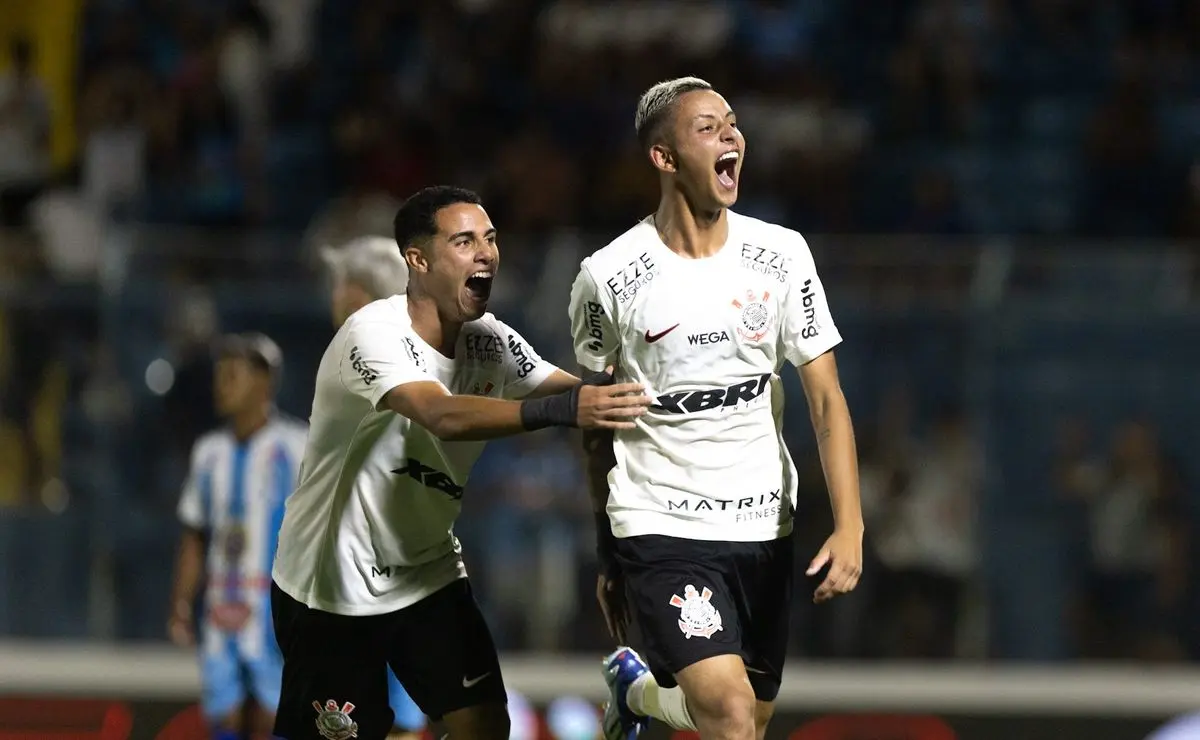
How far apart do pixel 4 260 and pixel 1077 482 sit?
6.09 metres

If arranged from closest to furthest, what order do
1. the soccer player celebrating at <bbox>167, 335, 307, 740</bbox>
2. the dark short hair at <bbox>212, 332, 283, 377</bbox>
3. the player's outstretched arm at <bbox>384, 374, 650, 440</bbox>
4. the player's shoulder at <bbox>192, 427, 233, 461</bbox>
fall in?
the player's outstretched arm at <bbox>384, 374, 650, 440</bbox> < the soccer player celebrating at <bbox>167, 335, 307, 740</bbox> < the dark short hair at <bbox>212, 332, 283, 377</bbox> < the player's shoulder at <bbox>192, 427, 233, 461</bbox>

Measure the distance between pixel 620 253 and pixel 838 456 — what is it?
81 centimetres

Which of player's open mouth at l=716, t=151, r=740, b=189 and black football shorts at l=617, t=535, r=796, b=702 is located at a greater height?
player's open mouth at l=716, t=151, r=740, b=189

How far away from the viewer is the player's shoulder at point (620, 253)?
516cm

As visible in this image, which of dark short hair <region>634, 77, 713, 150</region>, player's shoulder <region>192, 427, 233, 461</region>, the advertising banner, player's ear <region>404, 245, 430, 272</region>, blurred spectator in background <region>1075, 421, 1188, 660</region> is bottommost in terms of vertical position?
the advertising banner

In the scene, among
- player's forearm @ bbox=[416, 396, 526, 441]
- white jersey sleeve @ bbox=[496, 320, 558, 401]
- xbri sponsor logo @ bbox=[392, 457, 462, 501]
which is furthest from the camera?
white jersey sleeve @ bbox=[496, 320, 558, 401]

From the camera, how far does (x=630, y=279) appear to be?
5.12 meters

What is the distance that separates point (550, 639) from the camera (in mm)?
9352

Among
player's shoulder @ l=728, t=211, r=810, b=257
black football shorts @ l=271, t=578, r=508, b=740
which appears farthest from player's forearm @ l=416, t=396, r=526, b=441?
player's shoulder @ l=728, t=211, r=810, b=257

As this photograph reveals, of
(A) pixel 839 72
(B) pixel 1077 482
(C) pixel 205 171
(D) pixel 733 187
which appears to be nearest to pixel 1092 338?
(B) pixel 1077 482

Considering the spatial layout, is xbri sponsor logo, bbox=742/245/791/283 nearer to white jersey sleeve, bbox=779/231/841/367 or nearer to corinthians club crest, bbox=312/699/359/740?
white jersey sleeve, bbox=779/231/841/367

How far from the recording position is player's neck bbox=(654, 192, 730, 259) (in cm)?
517

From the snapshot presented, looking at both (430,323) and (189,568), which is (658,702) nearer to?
(430,323)

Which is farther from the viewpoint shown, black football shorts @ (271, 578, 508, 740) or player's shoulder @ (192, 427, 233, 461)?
player's shoulder @ (192, 427, 233, 461)
